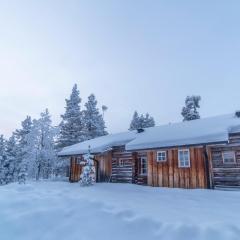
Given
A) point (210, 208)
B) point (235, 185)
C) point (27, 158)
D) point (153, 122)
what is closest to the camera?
point (210, 208)

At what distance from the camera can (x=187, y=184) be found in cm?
1583

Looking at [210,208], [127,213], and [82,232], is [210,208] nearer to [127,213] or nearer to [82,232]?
[127,213]

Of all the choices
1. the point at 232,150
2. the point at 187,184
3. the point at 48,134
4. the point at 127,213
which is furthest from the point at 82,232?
the point at 48,134

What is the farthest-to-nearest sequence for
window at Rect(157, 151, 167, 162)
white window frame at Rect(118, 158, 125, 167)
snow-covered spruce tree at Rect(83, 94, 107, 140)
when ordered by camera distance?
snow-covered spruce tree at Rect(83, 94, 107, 140) < white window frame at Rect(118, 158, 125, 167) < window at Rect(157, 151, 167, 162)

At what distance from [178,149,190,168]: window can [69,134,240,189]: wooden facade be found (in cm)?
20

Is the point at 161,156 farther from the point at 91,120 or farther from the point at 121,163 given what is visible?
the point at 91,120

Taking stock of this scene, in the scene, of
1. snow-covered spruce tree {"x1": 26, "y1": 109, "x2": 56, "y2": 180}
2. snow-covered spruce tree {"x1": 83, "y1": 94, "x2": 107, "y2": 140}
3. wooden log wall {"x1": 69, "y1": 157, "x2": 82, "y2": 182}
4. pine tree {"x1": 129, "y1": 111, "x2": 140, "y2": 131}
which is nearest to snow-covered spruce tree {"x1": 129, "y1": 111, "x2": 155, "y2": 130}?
pine tree {"x1": 129, "y1": 111, "x2": 140, "y2": 131}

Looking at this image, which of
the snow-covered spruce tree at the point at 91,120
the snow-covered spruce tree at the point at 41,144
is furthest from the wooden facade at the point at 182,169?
the snow-covered spruce tree at the point at 91,120

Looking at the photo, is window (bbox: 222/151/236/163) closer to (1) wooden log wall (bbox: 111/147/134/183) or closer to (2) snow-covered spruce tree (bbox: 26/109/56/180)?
(1) wooden log wall (bbox: 111/147/134/183)

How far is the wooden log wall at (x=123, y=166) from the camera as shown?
20.5 metres

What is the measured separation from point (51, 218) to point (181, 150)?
1107 centimetres

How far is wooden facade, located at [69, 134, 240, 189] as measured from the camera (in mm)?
14859

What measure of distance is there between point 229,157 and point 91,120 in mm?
31871

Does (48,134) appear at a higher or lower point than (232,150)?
higher
